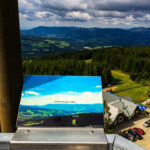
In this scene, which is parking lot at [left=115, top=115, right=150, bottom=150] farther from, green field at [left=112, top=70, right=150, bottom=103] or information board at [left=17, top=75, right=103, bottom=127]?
information board at [left=17, top=75, right=103, bottom=127]

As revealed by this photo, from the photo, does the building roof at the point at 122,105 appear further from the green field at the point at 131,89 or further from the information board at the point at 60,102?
the information board at the point at 60,102

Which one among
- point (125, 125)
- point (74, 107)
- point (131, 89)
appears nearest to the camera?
point (74, 107)

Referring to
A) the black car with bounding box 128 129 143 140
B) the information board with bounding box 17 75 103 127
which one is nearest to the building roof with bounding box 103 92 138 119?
the black car with bounding box 128 129 143 140

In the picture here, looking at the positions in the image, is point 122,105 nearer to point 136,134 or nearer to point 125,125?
point 125,125

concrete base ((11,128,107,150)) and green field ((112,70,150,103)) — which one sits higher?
concrete base ((11,128,107,150))

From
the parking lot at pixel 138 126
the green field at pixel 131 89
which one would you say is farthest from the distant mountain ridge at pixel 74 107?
the green field at pixel 131 89

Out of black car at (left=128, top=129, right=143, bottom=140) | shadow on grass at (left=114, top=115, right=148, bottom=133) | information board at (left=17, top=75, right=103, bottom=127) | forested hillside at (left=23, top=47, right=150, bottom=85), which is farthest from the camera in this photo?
forested hillside at (left=23, top=47, right=150, bottom=85)

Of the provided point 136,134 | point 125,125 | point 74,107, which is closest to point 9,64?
point 74,107
